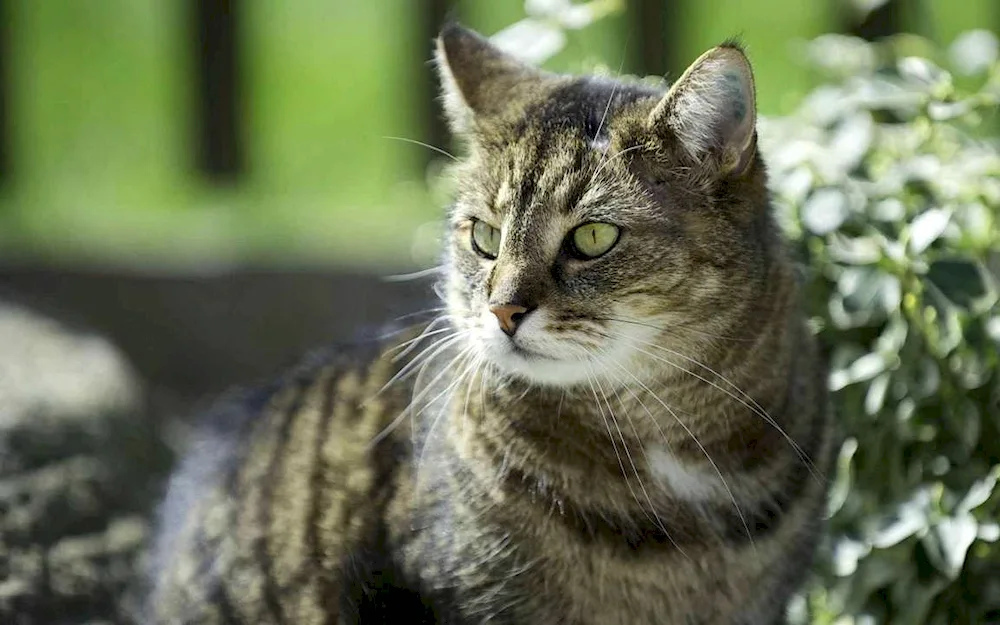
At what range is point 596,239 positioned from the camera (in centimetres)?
172

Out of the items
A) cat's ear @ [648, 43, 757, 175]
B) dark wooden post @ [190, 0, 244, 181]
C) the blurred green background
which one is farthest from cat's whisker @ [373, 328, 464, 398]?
dark wooden post @ [190, 0, 244, 181]

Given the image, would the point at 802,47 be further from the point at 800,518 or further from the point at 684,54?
the point at 800,518

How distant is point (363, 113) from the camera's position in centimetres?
443

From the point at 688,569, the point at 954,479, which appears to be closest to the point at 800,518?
the point at 688,569

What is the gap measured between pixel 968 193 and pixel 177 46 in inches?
112

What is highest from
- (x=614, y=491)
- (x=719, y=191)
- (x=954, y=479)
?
(x=719, y=191)

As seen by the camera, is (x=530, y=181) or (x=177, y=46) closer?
(x=530, y=181)

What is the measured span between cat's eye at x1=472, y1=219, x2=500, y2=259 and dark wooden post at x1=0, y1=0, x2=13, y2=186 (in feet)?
9.85

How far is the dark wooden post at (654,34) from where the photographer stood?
4.04 meters

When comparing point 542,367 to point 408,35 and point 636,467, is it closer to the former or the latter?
point 636,467

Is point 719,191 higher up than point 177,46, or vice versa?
point 719,191

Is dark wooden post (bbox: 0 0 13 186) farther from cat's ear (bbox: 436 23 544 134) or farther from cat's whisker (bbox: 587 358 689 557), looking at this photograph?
cat's whisker (bbox: 587 358 689 557)

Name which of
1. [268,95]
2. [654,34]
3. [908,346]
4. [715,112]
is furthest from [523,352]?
[268,95]

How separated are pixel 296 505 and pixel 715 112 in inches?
33.9
